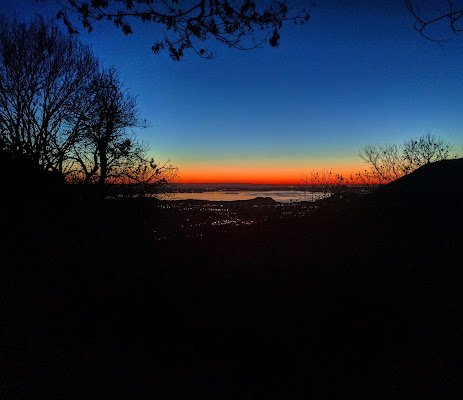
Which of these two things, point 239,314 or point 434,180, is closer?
point 239,314

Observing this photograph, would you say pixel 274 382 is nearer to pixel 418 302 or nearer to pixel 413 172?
pixel 418 302

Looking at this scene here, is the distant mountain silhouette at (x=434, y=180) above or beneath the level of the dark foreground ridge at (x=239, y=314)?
above

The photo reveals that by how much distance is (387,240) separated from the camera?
9.14m

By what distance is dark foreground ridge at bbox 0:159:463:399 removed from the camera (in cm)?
367

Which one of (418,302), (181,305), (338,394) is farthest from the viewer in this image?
(181,305)

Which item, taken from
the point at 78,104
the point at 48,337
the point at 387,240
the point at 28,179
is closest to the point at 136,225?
the point at 28,179

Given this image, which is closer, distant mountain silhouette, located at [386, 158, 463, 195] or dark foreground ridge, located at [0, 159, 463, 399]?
dark foreground ridge, located at [0, 159, 463, 399]

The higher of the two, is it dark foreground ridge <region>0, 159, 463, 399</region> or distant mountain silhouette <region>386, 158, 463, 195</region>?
distant mountain silhouette <region>386, 158, 463, 195</region>

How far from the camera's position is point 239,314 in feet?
18.2

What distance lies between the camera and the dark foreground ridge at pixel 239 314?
367 centimetres

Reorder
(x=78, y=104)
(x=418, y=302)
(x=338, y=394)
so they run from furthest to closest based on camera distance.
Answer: (x=78, y=104) → (x=418, y=302) → (x=338, y=394)

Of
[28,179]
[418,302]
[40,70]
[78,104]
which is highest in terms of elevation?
[40,70]

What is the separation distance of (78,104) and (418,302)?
59.9ft

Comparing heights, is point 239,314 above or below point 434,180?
below
